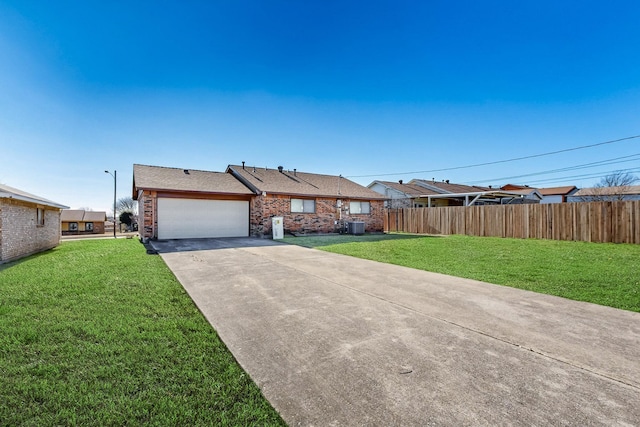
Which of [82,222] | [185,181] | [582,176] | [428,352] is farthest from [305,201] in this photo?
[82,222]

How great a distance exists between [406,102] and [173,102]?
461 inches

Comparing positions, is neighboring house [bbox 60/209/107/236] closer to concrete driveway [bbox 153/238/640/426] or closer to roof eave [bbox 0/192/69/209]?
roof eave [bbox 0/192/69/209]

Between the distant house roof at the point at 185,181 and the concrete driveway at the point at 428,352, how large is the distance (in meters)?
10.1

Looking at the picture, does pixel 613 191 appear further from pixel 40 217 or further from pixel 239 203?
pixel 40 217

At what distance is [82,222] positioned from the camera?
141 ft

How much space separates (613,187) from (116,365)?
47.5 m

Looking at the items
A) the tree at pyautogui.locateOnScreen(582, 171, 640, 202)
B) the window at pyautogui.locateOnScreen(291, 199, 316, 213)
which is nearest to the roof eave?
the window at pyautogui.locateOnScreen(291, 199, 316, 213)

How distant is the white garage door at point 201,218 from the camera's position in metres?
14.0

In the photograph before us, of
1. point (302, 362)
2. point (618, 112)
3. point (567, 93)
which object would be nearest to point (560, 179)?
point (618, 112)

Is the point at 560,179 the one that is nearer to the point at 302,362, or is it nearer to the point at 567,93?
the point at 567,93

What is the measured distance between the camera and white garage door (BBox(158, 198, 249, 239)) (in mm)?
14049

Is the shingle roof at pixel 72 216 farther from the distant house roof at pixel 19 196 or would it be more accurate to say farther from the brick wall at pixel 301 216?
the brick wall at pixel 301 216

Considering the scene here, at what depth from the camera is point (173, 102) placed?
12.6 meters

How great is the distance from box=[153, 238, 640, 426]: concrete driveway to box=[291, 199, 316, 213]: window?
11.8m
